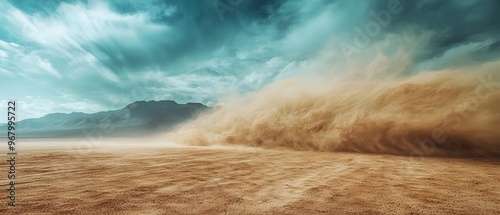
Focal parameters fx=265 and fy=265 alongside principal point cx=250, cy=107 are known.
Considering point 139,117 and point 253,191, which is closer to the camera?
point 253,191

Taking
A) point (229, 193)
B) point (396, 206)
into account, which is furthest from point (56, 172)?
point (396, 206)

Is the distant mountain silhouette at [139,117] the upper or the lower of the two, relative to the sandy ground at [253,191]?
upper

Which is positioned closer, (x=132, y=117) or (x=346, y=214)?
(x=346, y=214)

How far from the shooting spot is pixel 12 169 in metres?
5.62

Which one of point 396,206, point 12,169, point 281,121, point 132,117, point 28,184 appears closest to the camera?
point 396,206

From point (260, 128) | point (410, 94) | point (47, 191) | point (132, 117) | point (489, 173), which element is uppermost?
point (132, 117)

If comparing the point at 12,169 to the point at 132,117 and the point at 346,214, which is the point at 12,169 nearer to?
the point at 346,214

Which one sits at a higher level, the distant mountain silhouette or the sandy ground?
the distant mountain silhouette

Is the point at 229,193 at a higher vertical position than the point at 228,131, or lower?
lower

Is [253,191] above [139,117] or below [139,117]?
below

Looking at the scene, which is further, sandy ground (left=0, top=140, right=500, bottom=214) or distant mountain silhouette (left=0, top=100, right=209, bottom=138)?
distant mountain silhouette (left=0, top=100, right=209, bottom=138)

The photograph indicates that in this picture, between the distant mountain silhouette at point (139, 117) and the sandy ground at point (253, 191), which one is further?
the distant mountain silhouette at point (139, 117)

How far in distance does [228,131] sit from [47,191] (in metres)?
12.6

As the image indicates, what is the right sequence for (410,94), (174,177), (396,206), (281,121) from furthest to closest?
(281,121) → (410,94) → (174,177) → (396,206)
